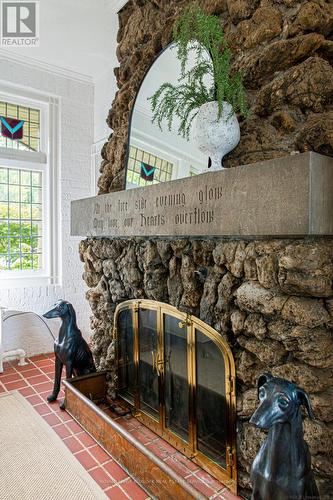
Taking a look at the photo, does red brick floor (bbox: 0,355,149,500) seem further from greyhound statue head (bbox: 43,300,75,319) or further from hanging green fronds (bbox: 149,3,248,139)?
hanging green fronds (bbox: 149,3,248,139)

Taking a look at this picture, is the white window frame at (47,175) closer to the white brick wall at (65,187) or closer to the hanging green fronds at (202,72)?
the white brick wall at (65,187)

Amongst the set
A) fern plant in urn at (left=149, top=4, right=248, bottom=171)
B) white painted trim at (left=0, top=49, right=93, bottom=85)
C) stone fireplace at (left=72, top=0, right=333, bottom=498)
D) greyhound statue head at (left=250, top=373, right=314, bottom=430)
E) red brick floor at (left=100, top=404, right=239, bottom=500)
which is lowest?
red brick floor at (left=100, top=404, right=239, bottom=500)

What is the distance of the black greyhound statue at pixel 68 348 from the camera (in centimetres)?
259

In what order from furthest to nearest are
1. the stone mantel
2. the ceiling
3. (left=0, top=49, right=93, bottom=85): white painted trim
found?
(left=0, top=49, right=93, bottom=85): white painted trim
the ceiling
the stone mantel

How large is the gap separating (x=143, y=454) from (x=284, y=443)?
89 cm

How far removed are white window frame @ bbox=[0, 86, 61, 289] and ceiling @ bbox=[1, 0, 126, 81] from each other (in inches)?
16.8

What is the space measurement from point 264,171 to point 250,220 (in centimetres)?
21

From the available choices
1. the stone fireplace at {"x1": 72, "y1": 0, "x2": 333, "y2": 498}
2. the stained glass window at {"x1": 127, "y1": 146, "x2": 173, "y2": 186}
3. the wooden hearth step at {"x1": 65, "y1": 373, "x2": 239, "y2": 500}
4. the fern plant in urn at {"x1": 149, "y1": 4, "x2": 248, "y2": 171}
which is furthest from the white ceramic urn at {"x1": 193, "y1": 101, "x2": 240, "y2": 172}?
the wooden hearth step at {"x1": 65, "y1": 373, "x2": 239, "y2": 500}

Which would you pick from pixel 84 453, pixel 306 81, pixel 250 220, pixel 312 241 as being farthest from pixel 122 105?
pixel 84 453

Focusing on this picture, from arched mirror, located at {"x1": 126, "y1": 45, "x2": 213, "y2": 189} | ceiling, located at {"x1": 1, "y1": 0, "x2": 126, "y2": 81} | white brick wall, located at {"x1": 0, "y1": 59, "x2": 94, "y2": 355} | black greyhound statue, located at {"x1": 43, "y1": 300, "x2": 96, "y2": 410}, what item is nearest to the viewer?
arched mirror, located at {"x1": 126, "y1": 45, "x2": 213, "y2": 189}

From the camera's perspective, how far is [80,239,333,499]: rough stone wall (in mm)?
1342

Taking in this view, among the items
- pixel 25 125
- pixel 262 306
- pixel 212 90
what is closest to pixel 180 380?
pixel 262 306

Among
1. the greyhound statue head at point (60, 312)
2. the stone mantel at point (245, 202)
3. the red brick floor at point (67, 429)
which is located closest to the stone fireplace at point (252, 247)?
the stone mantel at point (245, 202)

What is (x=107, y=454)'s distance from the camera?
2062 millimetres
